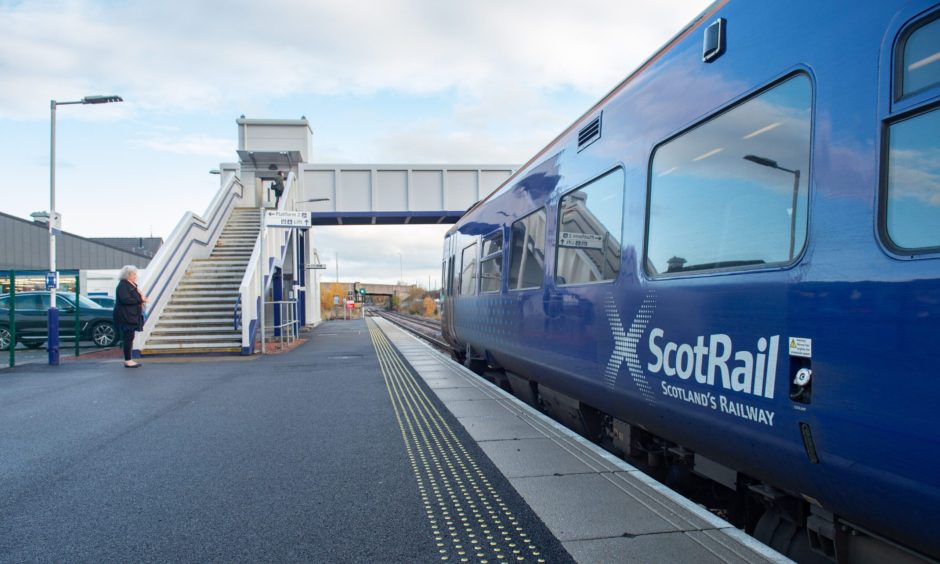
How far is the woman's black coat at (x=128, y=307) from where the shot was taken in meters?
10.8

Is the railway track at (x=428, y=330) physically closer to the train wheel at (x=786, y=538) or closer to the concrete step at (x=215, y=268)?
the concrete step at (x=215, y=268)

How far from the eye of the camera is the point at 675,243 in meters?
3.41

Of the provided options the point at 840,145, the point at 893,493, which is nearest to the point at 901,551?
the point at 893,493

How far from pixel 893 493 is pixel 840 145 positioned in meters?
1.27

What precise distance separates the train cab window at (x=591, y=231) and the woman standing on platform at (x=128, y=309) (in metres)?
8.94

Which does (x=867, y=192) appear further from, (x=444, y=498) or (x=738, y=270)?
(x=444, y=498)

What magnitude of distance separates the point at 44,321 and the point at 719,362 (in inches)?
687

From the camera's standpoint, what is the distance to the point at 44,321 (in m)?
15.3

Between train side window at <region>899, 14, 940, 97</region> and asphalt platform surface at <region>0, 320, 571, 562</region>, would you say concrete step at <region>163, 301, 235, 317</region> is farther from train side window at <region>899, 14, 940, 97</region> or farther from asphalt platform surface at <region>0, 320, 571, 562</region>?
train side window at <region>899, 14, 940, 97</region>

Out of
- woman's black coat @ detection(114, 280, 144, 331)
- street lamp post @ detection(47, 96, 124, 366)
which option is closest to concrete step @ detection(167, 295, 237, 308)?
street lamp post @ detection(47, 96, 124, 366)

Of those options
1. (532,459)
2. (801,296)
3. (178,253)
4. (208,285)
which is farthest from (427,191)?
(801,296)

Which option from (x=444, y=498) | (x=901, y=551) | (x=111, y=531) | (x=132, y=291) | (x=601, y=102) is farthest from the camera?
(x=132, y=291)

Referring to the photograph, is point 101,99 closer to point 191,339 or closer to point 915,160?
point 191,339

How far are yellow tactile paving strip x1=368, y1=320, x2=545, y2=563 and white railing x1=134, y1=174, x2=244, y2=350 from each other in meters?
10.0
